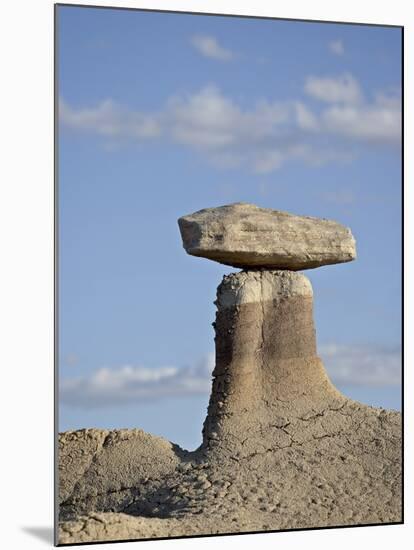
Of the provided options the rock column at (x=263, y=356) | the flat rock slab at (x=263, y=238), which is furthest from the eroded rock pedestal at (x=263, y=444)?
the flat rock slab at (x=263, y=238)

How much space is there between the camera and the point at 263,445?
60.8ft

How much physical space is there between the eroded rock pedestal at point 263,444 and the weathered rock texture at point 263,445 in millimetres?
12

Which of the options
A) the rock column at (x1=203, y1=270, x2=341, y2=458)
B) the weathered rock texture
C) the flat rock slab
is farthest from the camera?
the rock column at (x1=203, y1=270, x2=341, y2=458)

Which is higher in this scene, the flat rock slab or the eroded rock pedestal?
the flat rock slab

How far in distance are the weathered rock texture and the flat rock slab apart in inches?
11.8

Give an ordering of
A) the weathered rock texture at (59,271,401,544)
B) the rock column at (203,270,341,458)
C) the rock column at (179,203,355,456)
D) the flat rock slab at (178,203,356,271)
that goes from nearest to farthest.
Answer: the weathered rock texture at (59,271,401,544) < the flat rock slab at (178,203,356,271) < the rock column at (179,203,355,456) < the rock column at (203,270,341,458)

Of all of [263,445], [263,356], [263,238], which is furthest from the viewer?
[263,356]

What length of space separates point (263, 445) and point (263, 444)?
0.02 meters

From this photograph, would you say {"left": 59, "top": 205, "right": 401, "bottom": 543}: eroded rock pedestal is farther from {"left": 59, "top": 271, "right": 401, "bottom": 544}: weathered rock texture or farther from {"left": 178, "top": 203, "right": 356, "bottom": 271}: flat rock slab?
{"left": 178, "top": 203, "right": 356, "bottom": 271}: flat rock slab

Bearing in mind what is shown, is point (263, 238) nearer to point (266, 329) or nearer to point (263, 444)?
point (266, 329)

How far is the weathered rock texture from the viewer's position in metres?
18.0

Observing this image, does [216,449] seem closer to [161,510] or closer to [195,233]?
[161,510]

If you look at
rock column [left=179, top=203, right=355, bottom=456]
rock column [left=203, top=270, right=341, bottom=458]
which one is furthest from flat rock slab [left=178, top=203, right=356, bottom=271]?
rock column [left=203, top=270, right=341, bottom=458]

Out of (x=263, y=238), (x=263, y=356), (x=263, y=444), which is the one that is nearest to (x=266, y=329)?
(x=263, y=356)
